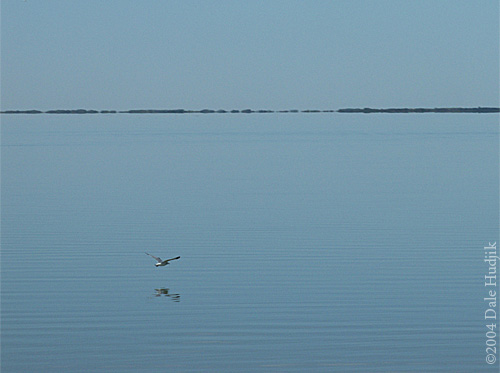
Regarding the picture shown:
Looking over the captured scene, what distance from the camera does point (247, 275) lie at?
2239 centimetres

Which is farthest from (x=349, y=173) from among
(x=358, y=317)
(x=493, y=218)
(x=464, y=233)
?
(x=358, y=317)

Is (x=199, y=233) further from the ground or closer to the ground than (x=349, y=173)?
closer to the ground

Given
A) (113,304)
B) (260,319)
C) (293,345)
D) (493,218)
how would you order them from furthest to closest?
1. (493,218)
2. (113,304)
3. (260,319)
4. (293,345)

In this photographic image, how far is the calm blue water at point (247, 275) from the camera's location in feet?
53.8

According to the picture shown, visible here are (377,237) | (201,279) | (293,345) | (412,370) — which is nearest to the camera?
(412,370)

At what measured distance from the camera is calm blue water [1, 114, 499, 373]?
16391mm

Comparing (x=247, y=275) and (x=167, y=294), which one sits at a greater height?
(x=247, y=275)

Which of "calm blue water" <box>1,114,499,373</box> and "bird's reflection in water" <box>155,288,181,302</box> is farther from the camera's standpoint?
"bird's reflection in water" <box>155,288,181,302</box>

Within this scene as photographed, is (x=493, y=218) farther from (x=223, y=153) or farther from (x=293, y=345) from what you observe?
(x=223, y=153)

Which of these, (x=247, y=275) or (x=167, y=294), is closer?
(x=167, y=294)

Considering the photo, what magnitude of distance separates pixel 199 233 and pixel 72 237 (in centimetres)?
347

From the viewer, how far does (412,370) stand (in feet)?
50.7

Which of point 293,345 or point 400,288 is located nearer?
point 293,345

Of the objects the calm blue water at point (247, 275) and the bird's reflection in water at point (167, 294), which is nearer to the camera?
the calm blue water at point (247, 275)
